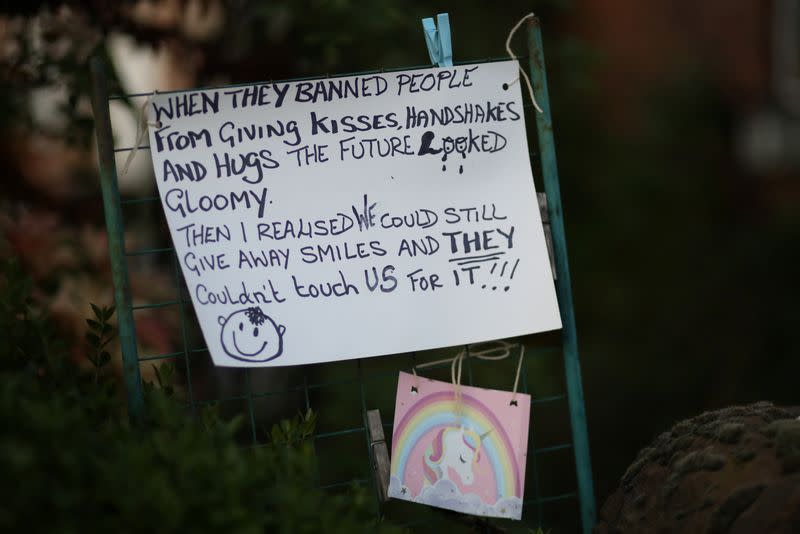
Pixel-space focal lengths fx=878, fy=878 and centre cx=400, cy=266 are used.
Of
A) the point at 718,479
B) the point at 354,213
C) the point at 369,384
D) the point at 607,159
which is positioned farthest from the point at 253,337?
the point at 607,159

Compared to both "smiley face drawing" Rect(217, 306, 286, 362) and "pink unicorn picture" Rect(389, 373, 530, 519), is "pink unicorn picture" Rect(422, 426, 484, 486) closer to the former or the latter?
"pink unicorn picture" Rect(389, 373, 530, 519)

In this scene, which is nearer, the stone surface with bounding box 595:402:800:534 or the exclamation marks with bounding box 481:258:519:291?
the stone surface with bounding box 595:402:800:534

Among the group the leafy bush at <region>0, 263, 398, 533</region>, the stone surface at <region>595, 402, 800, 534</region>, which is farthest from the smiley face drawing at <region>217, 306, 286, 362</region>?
the stone surface at <region>595, 402, 800, 534</region>

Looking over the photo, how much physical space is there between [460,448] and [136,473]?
0.84m

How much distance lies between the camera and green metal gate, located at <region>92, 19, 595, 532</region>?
1963mm

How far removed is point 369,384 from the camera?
387 cm

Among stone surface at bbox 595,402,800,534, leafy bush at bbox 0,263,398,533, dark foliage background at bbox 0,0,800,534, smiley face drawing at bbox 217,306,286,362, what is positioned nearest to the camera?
leafy bush at bbox 0,263,398,533

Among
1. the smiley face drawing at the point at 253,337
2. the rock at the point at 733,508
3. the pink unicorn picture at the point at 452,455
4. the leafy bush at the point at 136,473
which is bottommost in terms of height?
the rock at the point at 733,508

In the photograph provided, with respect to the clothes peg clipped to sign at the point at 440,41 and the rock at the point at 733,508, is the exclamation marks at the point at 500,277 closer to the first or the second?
the clothes peg clipped to sign at the point at 440,41

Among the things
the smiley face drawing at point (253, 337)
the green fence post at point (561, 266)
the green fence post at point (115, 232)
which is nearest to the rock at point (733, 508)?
the green fence post at point (561, 266)

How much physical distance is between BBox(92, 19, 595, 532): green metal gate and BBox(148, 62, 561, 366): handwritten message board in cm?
8

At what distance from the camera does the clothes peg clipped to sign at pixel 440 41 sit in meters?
1.99

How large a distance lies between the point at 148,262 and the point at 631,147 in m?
3.50

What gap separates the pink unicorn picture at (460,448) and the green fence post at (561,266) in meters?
0.14
